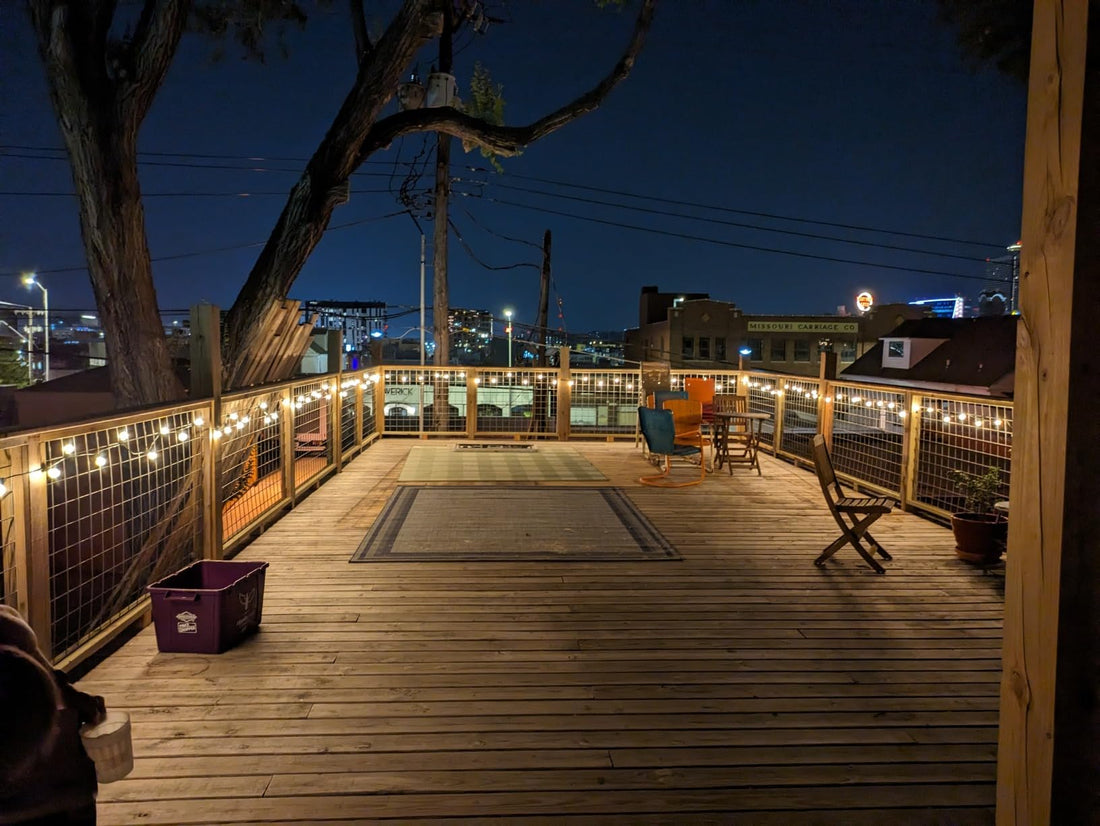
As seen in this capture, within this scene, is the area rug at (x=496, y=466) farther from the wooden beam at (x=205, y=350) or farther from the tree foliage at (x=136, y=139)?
the wooden beam at (x=205, y=350)

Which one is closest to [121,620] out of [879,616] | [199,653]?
[199,653]

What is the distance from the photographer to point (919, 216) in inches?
3290

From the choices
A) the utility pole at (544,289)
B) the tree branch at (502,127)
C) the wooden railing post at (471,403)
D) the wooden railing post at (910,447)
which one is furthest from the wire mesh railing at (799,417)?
the utility pole at (544,289)

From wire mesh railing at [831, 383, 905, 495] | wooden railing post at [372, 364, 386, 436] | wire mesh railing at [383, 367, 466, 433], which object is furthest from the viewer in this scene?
wire mesh railing at [383, 367, 466, 433]

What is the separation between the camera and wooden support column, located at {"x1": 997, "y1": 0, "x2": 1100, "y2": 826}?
1.20 meters

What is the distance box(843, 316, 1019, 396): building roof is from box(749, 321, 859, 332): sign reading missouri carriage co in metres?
7.69

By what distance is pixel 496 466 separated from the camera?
8.30 metres

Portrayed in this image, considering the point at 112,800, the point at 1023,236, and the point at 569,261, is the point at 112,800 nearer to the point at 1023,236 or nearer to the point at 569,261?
the point at 1023,236

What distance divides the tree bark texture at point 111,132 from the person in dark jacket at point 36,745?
4.81m

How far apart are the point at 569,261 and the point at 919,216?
49.3 metres

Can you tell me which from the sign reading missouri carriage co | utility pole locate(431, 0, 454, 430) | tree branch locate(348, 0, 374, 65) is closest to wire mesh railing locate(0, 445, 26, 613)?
tree branch locate(348, 0, 374, 65)

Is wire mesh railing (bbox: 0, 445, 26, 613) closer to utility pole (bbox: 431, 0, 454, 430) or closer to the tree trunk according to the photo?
the tree trunk

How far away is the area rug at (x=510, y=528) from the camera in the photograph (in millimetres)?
4750

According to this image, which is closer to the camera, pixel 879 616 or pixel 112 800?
pixel 112 800
